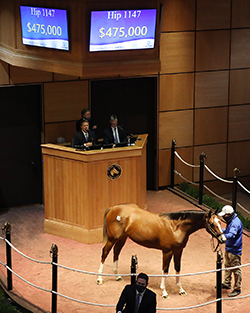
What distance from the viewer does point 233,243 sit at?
8977mm

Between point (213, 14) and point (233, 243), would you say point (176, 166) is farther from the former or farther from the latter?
point (233, 243)

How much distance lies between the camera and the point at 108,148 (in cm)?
1084

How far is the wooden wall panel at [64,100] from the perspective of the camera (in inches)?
479

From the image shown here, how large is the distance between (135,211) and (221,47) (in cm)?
553

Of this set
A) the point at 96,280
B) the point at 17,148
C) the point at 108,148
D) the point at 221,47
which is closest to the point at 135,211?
the point at 96,280

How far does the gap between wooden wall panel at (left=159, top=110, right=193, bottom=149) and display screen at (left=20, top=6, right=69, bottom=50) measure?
370 cm

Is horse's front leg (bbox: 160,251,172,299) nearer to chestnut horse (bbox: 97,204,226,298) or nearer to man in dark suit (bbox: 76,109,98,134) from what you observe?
chestnut horse (bbox: 97,204,226,298)

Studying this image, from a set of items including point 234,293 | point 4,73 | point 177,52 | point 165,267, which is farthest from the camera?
point 177,52

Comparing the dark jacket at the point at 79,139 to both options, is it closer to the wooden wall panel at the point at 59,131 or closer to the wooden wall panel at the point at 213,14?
the wooden wall panel at the point at 59,131

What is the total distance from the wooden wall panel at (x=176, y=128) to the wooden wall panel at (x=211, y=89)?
0.38 m

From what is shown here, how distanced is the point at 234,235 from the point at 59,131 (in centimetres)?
478

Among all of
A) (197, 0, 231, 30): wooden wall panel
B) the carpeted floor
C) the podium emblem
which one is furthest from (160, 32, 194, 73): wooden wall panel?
the carpeted floor

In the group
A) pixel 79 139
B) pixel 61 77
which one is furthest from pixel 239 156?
pixel 79 139

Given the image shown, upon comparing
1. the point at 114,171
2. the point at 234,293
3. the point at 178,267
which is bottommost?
the point at 234,293
